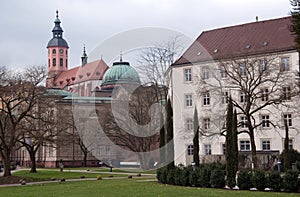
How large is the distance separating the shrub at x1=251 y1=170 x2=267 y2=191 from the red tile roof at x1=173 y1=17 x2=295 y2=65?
87.2 ft

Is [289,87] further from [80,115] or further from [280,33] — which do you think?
[80,115]

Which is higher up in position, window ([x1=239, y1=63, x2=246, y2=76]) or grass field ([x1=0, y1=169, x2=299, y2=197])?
window ([x1=239, y1=63, x2=246, y2=76])

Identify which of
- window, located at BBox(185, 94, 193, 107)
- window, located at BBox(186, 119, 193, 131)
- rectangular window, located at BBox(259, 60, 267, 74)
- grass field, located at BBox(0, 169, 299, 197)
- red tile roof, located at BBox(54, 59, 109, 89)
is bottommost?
grass field, located at BBox(0, 169, 299, 197)

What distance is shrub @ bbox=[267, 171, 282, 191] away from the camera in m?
23.7

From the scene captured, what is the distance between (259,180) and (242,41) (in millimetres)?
32655

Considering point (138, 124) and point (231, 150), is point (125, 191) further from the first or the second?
point (138, 124)

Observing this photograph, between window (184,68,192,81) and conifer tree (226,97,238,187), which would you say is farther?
window (184,68,192,81)

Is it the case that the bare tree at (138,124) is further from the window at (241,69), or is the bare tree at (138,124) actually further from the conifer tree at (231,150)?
the conifer tree at (231,150)

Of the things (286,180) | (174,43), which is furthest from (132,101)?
(286,180)

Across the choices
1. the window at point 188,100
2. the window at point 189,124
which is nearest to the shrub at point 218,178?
the window at point 189,124

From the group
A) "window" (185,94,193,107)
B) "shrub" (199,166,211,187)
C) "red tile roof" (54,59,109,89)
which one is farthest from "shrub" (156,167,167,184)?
"red tile roof" (54,59,109,89)

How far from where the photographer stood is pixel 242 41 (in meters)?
55.1

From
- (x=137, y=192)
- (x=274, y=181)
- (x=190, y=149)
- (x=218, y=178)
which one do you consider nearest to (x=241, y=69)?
(x=218, y=178)

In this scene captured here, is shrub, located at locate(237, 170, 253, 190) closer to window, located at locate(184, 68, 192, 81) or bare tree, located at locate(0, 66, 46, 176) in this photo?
bare tree, located at locate(0, 66, 46, 176)
